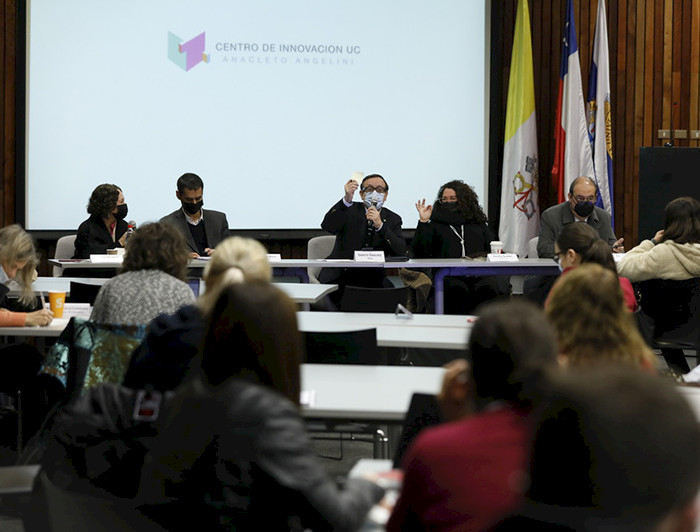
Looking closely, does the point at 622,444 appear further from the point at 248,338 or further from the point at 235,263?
the point at 235,263

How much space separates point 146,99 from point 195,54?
1.91ft

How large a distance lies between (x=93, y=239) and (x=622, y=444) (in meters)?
6.13

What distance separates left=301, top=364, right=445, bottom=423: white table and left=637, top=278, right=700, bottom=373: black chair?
92.7 inches

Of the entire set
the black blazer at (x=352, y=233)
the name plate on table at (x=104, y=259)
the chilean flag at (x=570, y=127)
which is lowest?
the name plate on table at (x=104, y=259)

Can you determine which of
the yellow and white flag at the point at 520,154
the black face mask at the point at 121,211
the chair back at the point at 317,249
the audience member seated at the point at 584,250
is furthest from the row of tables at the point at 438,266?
the audience member seated at the point at 584,250

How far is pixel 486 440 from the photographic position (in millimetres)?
1392

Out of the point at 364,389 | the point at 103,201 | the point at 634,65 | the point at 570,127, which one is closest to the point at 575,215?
the point at 570,127

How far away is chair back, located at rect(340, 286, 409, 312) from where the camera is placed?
18.2 feet

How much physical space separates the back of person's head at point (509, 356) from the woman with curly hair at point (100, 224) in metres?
5.59

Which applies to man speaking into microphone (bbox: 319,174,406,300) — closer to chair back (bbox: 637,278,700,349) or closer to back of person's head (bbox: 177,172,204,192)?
back of person's head (bbox: 177,172,204,192)

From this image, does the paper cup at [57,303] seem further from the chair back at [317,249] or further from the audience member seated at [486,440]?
the audience member seated at [486,440]

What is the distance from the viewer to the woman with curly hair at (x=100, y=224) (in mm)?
6672

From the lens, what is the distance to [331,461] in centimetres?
448

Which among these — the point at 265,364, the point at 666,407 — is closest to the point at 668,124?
the point at 265,364
